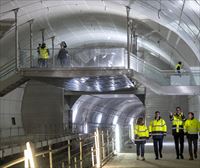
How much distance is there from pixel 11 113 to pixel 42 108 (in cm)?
374

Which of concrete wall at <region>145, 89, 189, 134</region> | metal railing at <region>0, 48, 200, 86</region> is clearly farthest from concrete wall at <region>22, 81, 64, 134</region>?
metal railing at <region>0, 48, 200, 86</region>

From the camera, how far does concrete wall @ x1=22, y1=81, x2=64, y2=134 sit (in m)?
38.8

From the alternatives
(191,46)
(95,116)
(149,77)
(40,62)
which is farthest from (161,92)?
(95,116)

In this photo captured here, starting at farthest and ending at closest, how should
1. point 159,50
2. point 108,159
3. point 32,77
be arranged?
point 159,50 → point 32,77 → point 108,159

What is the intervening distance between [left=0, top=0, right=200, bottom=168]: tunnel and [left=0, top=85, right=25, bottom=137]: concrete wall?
8 cm

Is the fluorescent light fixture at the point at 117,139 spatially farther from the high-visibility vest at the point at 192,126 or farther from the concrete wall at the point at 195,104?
the concrete wall at the point at 195,104

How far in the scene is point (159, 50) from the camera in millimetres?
38000

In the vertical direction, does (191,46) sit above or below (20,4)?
below

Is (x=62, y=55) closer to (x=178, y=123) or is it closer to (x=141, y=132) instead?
(x=141, y=132)

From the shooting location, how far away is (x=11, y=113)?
3603cm

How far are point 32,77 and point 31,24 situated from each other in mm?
4668

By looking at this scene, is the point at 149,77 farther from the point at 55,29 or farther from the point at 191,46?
the point at 55,29

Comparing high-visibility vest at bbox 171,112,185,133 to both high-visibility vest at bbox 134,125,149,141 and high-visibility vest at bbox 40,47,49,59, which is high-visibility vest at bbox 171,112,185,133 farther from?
high-visibility vest at bbox 40,47,49,59

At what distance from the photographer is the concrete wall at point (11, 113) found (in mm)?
33594
